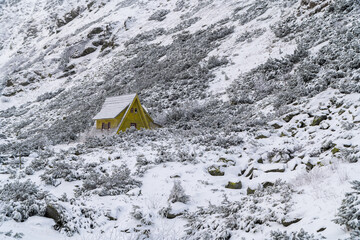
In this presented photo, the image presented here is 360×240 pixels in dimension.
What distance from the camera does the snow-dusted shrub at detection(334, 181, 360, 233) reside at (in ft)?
11.7

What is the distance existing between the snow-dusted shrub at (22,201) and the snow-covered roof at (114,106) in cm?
1168

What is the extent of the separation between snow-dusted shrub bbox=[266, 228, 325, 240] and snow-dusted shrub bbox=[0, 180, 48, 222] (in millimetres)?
4836

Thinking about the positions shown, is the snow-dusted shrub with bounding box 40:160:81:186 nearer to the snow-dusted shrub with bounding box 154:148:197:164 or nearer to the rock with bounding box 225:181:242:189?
the snow-dusted shrub with bounding box 154:148:197:164

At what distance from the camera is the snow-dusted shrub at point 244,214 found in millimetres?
5193

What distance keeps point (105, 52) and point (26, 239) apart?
4245cm

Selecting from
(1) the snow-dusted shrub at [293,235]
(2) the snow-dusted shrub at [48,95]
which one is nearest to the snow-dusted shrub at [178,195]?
(1) the snow-dusted shrub at [293,235]

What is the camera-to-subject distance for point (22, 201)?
19.7ft

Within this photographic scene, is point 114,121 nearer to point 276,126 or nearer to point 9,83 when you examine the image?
point 276,126

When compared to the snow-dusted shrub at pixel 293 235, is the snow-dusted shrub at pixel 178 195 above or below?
below

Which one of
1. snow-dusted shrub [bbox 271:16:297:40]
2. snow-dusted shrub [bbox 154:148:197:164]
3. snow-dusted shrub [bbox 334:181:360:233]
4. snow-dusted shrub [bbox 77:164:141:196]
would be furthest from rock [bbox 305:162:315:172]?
snow-dusted shrub [bbox 271:16:297:40]

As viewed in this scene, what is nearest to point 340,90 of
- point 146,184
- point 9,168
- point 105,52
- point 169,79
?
point 146,184

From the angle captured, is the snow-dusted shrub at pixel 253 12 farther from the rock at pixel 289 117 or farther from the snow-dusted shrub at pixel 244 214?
the snow-dusted shrub at pixel 244 214

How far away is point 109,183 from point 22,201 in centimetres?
256

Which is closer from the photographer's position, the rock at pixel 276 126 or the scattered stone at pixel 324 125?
the scattered stone at pixel 324 125
